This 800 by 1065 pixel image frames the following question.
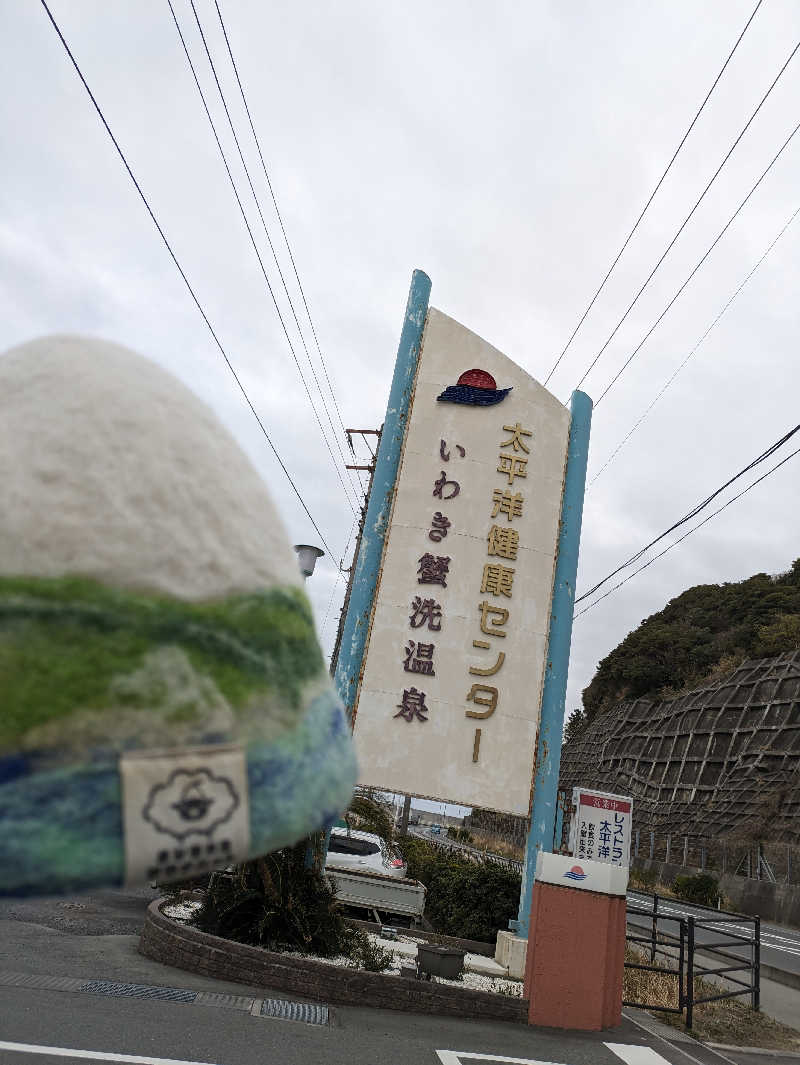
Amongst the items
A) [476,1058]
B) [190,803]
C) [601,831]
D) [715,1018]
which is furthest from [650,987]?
[190,803]

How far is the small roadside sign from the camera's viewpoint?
8.16 meters

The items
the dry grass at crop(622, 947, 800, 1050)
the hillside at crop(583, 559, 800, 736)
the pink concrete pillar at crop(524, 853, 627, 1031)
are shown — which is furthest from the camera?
the hillside at crop(583, 559, 800, 736)

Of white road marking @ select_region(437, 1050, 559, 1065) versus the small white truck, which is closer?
white road marking @ select_region(437, 1050, 559, 1065)

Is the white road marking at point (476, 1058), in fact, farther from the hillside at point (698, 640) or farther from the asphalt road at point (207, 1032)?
the hillside at point (698, 640)

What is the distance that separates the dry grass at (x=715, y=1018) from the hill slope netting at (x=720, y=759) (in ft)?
62.4

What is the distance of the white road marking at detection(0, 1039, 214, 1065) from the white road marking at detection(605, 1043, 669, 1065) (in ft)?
11.3

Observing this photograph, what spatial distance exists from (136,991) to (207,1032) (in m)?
1.20

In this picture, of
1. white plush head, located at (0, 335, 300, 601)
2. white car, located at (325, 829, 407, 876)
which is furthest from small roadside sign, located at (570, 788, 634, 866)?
white plush head, located at (0, 335, 300, 601)

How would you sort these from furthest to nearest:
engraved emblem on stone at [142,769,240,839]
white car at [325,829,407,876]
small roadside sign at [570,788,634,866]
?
white car at [325,829,407,876], small roadside sign at [570,788,634,866], engraved emblem on stone at [142,769,240,839]

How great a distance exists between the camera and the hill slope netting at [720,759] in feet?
91.7

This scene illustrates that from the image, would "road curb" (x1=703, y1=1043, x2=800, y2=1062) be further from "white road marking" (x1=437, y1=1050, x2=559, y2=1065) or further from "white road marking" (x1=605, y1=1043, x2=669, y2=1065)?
"white road marking" (x1=437, y1=1050, x2=559, y2=1065)

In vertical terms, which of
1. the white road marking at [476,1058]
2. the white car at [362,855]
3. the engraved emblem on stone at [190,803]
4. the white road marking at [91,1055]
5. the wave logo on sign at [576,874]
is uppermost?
the engraved emblem on stone at [190,803]

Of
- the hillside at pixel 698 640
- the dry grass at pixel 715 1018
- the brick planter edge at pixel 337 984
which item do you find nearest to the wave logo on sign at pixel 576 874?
the brick planter edge at pixel 337 984

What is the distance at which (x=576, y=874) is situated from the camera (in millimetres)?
7395
